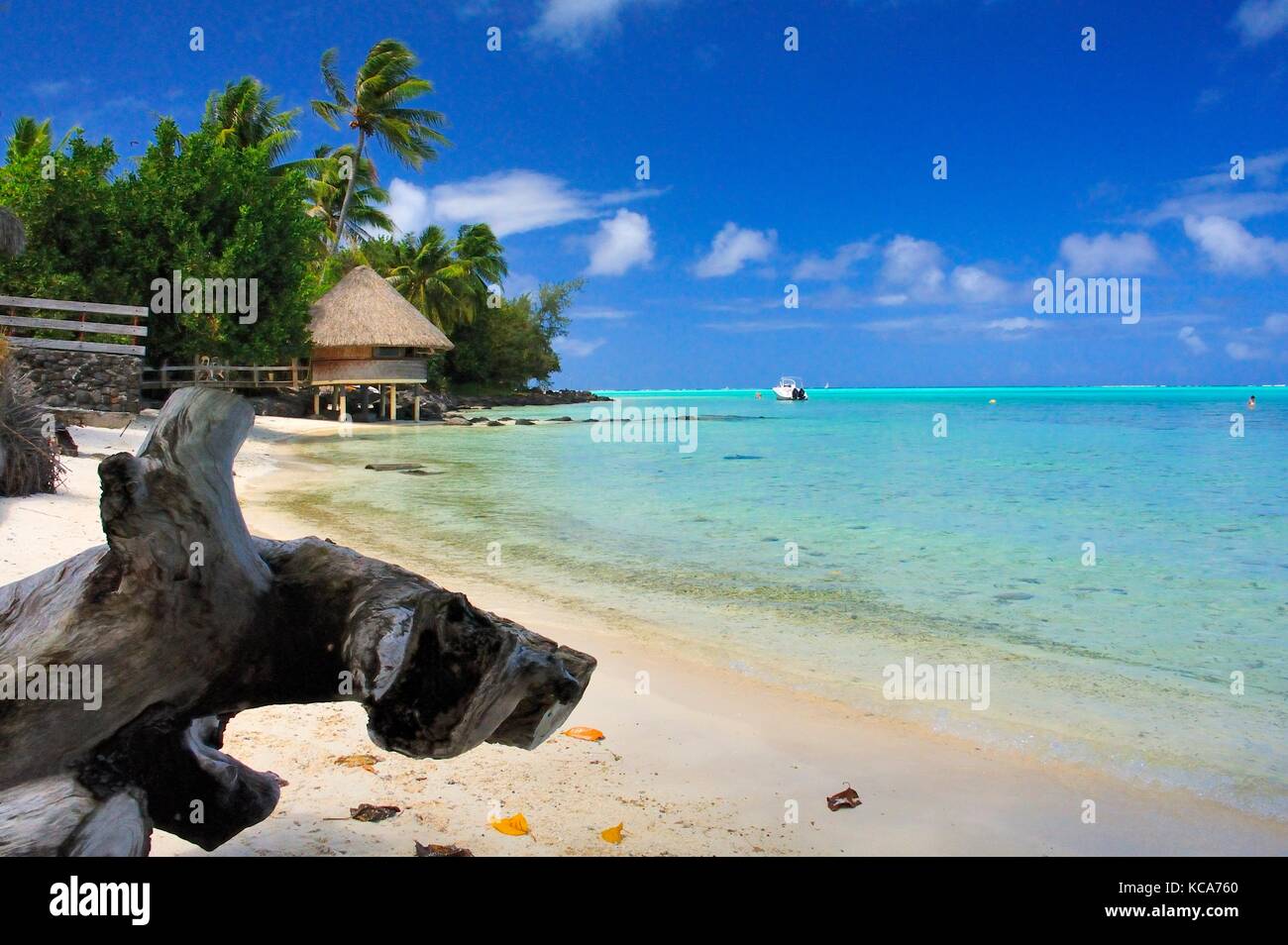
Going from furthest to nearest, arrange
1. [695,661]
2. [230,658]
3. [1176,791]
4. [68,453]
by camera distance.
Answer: [68,453] → [695,661] → [1176,791] → [230,658]

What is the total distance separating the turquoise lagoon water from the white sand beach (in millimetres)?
498

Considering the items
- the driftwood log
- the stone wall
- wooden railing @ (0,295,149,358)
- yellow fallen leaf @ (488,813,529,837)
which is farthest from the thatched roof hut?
the driftwood log

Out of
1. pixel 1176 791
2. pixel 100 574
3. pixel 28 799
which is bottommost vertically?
pixel 1176 791

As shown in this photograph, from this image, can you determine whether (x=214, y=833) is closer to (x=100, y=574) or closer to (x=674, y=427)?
(x=100, y=574)

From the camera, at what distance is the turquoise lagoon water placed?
5.27 meters

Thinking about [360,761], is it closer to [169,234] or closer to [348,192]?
[169,234]

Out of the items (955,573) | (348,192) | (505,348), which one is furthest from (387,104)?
(955,573)

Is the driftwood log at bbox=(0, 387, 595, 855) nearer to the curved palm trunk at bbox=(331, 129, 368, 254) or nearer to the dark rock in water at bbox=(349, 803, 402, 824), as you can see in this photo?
the dark rock in water at bbox=(349, 803, 402, 824)

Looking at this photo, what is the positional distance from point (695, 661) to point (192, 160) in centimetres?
2491

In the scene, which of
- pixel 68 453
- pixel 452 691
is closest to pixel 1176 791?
pixel 452 691

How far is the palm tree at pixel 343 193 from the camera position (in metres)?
41.9

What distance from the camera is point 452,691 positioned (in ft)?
7.50

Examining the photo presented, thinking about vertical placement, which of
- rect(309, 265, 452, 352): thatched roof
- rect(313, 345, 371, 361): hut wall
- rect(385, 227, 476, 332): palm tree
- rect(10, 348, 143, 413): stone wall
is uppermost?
rect(385, 227, 476, 332): palm tree

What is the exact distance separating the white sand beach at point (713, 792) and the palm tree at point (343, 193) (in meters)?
41.6
